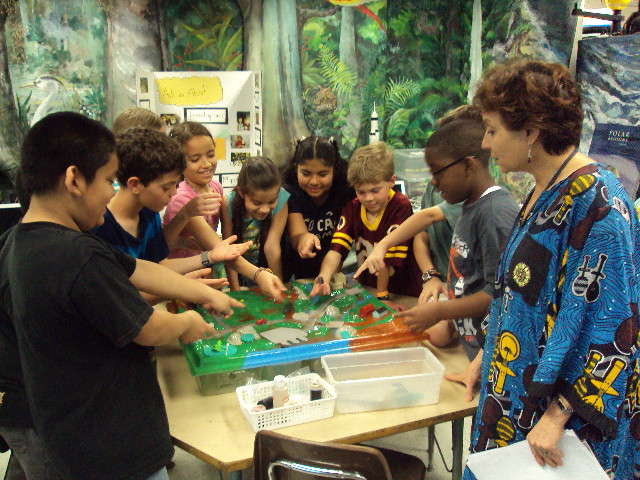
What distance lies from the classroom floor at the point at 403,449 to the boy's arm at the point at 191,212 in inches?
46.3

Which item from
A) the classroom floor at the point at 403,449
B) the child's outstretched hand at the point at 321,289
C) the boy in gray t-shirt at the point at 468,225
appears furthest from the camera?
the classroom floor at the point at 403,449

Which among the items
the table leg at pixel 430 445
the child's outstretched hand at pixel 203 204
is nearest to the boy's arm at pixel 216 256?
the child's outstretched hand at pixel 203 204

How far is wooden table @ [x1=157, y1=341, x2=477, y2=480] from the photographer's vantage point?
139cm

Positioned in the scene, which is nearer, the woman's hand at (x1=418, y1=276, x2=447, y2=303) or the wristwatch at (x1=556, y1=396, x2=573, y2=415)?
the wristwatch at (x1=556, y1=396, x2=573, y2=415)

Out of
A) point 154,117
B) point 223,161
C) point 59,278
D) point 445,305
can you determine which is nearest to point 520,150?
point 445,305

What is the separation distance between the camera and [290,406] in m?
1.47

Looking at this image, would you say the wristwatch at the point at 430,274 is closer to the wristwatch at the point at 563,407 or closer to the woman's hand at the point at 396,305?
the woman's hand at the point at 396,305

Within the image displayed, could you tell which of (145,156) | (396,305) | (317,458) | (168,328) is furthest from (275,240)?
(317,458)

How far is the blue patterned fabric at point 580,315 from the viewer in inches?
43.4

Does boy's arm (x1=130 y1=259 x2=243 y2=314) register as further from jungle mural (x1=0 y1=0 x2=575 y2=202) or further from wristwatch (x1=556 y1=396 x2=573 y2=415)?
jungle mural (x1=0 y1=0 x2=575 y2=202)

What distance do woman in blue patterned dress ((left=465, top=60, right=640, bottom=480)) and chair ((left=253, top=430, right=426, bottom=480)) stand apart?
0.37 metres

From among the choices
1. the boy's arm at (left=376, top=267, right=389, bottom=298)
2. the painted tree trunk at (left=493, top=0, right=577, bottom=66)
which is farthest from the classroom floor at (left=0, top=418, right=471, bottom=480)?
the painted tree trunk at (left=493, top=0, right=577, bottom=66)

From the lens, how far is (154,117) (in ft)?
8.45

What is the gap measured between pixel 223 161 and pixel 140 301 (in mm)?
2836
